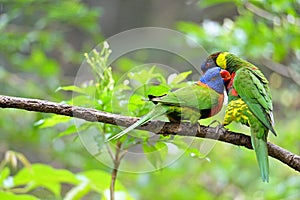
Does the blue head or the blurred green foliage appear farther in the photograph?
the blurred green foliage

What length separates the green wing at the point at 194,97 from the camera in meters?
0.71

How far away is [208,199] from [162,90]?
3.95ft

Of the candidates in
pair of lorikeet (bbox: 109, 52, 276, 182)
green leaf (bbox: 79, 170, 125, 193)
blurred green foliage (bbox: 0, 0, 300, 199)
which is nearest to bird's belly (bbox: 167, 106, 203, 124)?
pair of lorikeet (bbox: 109, 52, 276, 182)

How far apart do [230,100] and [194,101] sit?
8 centimetres

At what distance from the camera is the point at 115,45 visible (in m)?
1.90

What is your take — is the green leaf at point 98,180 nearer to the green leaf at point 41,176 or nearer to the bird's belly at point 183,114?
the green leaf at point 41,176

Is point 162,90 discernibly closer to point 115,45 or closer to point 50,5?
point 115,45

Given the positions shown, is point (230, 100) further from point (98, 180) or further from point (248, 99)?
point (98, 180)

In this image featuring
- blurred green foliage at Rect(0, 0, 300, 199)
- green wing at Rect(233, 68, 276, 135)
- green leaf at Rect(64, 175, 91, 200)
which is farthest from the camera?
blurred green foliage at Rect(0, 0, 300, 199)

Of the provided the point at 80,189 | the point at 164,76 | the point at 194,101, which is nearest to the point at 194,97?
the point at 194,101

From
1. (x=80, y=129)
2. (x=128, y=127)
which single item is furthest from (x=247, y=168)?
(x=128, y=127)

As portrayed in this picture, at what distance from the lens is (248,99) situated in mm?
748

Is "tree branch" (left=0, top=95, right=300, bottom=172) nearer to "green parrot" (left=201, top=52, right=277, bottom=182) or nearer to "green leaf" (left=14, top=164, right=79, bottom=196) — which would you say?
"green parrot" (left=201, top=52, right=277, bottom=182)

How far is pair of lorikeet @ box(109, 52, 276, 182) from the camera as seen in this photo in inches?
27.5
